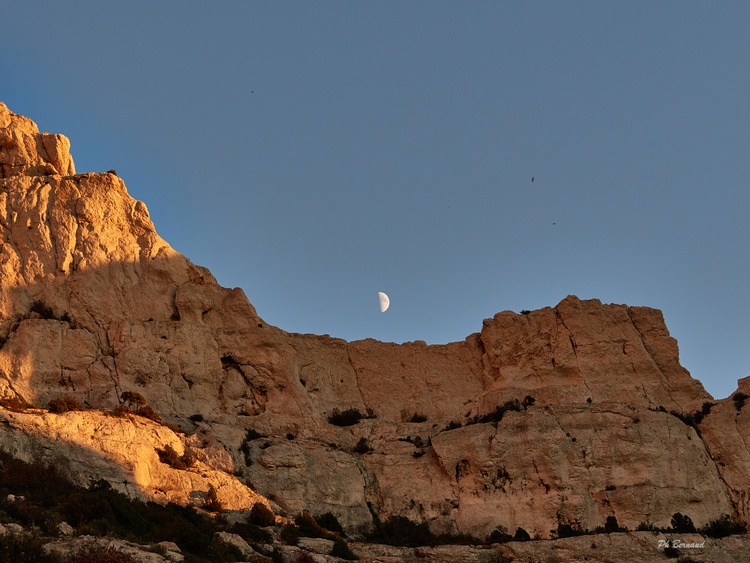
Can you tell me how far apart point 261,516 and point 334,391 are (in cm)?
1537

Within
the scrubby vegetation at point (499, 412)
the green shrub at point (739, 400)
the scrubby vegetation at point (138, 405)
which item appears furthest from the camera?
the scrubby vegetation at point (499, 412)

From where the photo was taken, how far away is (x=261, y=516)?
25.5 metres

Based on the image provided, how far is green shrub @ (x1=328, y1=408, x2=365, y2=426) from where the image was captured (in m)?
38.5

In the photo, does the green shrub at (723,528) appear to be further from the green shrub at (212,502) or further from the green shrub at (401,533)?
the green shrub at (212,502)

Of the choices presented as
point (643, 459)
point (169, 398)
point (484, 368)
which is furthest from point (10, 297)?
point (643, 459)

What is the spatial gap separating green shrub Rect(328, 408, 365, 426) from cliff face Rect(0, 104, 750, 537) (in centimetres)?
59

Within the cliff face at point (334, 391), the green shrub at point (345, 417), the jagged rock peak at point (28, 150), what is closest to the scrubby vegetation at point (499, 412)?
the cliff face at point (334, 391)

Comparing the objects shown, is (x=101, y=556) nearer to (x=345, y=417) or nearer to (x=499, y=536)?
(x=499, y=536)

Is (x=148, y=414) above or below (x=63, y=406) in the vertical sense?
above

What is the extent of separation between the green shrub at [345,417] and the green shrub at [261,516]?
498 inches

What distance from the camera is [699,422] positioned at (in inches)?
1419

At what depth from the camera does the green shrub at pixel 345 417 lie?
38500mm

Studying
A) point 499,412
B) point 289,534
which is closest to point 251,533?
point 289,534

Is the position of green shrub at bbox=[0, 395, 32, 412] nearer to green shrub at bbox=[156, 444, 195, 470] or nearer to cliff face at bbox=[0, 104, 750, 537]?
cliff face at bbox=[0, 104, 750, 537]
